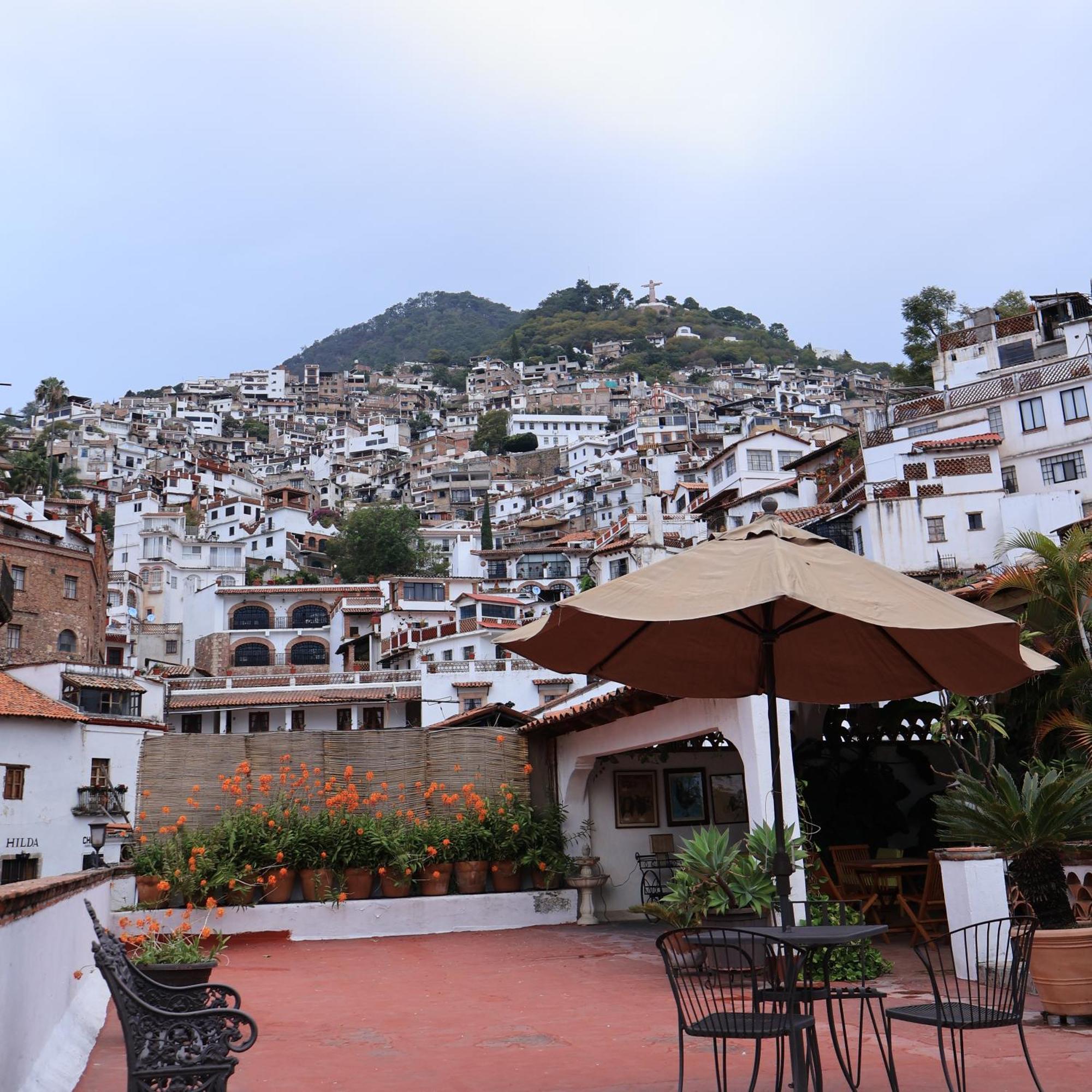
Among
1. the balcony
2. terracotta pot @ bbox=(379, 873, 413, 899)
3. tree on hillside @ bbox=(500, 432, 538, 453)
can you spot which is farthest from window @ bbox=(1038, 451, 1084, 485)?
tree on hillside @ bbox=(500, 432, 538, 453)

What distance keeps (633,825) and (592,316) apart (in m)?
164

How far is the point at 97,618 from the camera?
50125mm

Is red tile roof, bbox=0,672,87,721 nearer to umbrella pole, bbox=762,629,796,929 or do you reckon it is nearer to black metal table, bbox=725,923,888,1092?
umbrella pole, bbox=762,629,796,929

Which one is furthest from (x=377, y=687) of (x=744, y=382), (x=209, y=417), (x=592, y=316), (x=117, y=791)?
(x=592, y=316)

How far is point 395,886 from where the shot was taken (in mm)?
13547

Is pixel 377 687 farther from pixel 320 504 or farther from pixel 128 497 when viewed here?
pixel 320 504

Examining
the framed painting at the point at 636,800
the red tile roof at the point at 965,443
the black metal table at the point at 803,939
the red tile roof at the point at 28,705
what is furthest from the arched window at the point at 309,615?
the black metal table at the point at 803,939

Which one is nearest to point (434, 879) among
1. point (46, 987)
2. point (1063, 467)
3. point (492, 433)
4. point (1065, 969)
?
point (46, 987)

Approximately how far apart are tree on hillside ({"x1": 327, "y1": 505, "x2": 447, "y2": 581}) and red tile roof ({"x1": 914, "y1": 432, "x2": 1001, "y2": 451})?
133 ft

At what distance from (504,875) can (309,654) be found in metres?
44.4

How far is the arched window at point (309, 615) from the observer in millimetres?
57781

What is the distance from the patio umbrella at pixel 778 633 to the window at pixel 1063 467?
35.5 meters

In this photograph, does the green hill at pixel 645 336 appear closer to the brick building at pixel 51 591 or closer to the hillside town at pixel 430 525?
the hillside town at pixel 430 525

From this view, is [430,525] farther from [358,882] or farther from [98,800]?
[358,882]
